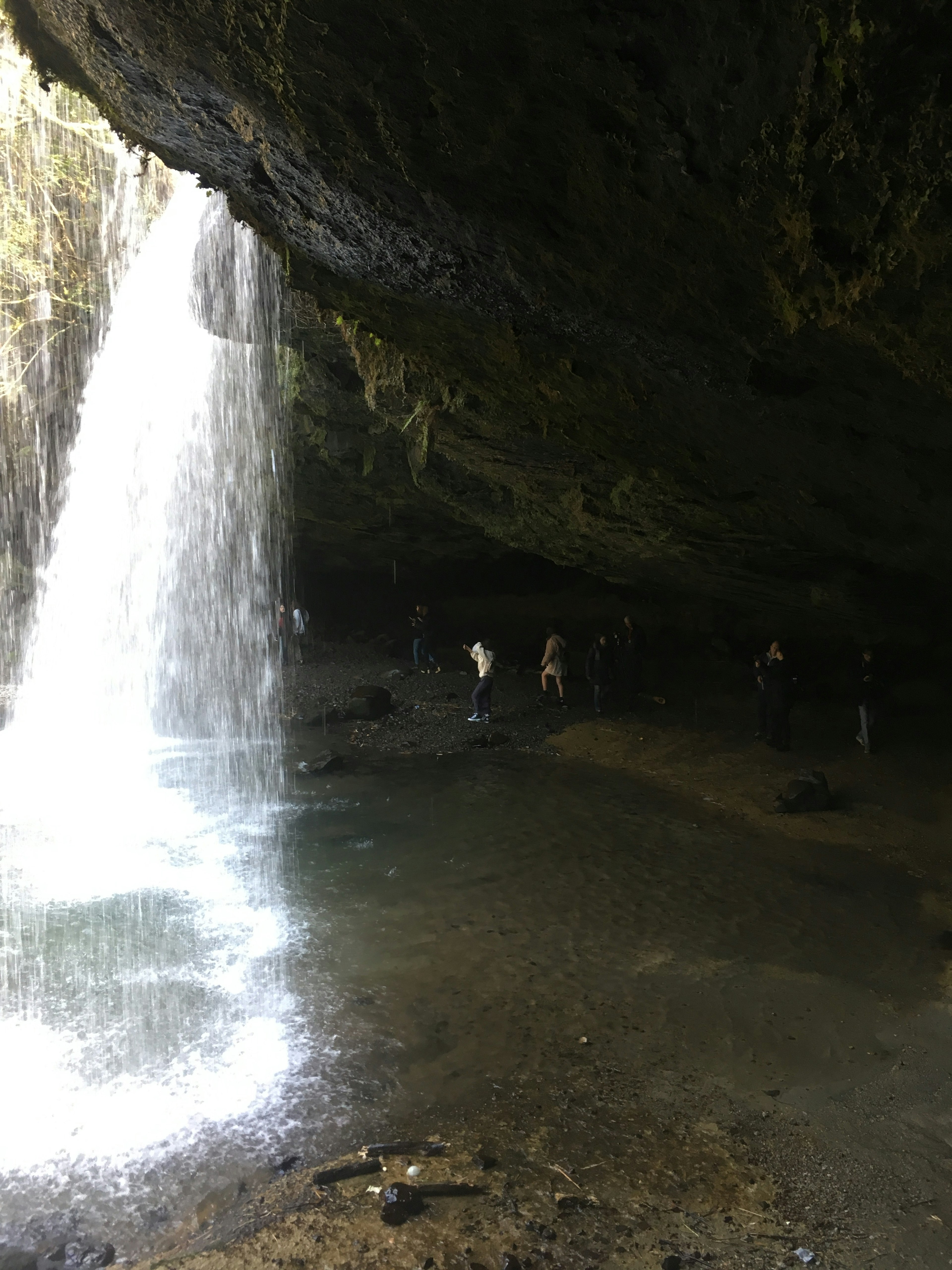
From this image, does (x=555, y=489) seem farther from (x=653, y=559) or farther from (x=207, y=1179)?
(x=207, y=1179)

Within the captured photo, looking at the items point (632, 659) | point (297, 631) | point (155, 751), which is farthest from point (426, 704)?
point (297, 631)

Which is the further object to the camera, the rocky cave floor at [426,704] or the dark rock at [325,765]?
the rocky cave floor at [426,704]

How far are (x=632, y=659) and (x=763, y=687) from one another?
3.17 m

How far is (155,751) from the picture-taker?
541 inches

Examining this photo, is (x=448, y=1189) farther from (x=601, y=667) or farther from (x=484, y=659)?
(x=601, y=667)

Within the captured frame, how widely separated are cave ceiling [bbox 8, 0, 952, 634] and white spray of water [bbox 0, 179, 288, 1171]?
503 cm

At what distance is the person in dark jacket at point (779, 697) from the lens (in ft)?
38.6

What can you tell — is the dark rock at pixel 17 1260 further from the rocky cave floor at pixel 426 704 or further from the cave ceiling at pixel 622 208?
the rocky cave floor at pixel 426 704

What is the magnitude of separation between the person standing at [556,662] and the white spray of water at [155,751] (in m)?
5.51

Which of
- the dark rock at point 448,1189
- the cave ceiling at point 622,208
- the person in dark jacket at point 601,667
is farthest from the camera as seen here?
the person in dark jacket at point 601,667

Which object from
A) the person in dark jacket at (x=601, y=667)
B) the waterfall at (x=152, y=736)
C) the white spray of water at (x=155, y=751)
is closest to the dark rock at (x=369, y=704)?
the waterfall at (x=152, y=736)

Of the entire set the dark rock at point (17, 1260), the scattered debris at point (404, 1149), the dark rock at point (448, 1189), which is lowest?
the dark rock at point (17, 1260)

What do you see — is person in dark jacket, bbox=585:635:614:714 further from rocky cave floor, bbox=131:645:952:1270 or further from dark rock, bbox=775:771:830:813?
rocky cave floor, bbox=131:645:952:1270

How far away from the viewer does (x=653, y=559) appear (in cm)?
1203
